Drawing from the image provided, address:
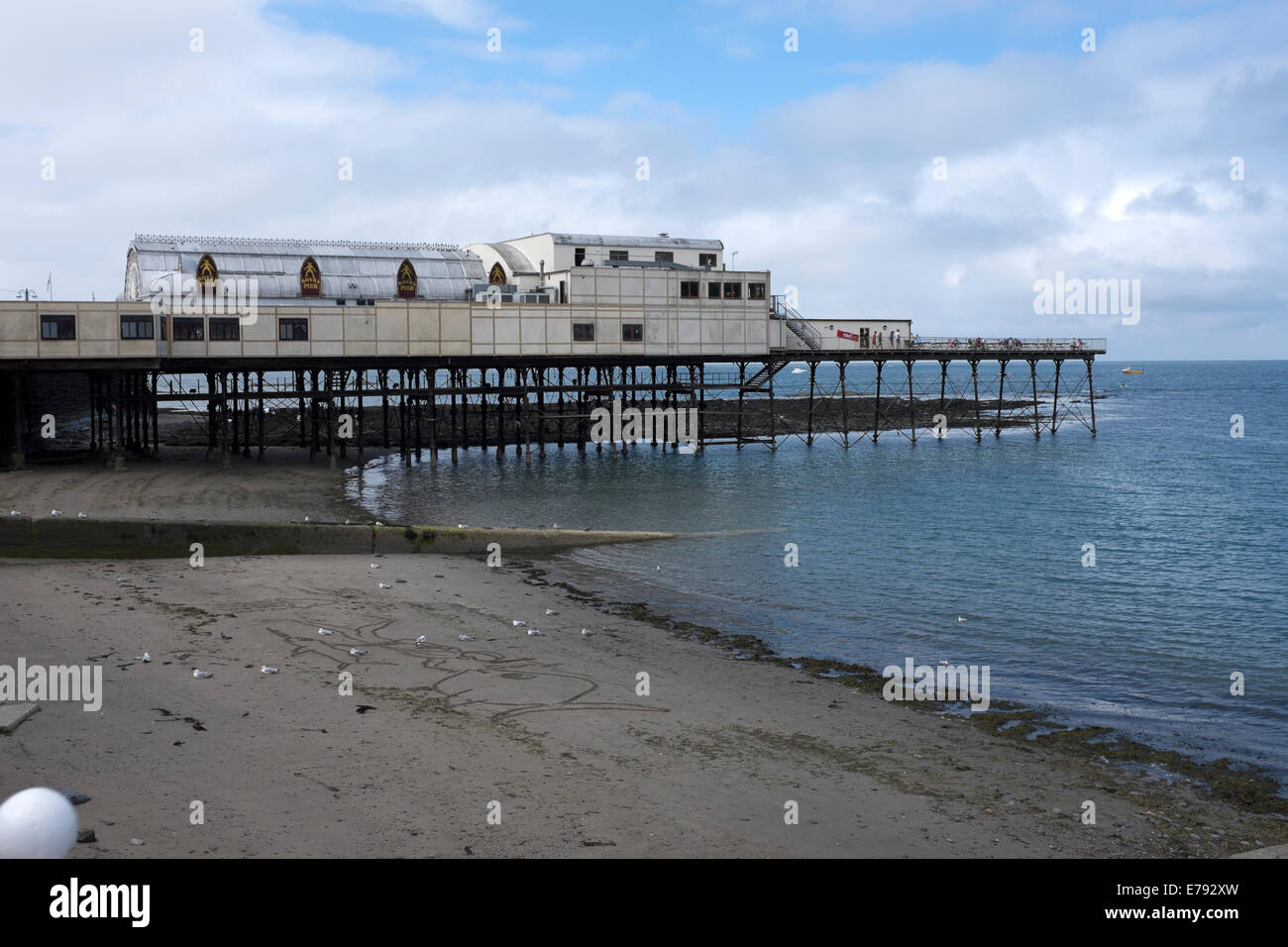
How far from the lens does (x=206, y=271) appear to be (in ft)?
172

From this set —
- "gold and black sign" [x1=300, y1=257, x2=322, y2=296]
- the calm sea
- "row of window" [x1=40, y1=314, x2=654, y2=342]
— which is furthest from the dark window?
the calm sea

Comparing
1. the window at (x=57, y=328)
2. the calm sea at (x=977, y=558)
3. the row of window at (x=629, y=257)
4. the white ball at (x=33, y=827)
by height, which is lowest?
the calm sea at (x=977, y=558)

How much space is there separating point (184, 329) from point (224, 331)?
1.69 meters

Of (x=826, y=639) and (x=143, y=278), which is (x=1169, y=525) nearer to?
(x=826, y=639)

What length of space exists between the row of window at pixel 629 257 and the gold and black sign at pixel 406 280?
882 centimetres

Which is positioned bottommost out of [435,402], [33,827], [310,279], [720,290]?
[33,827]

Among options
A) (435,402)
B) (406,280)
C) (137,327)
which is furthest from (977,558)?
(435,402)

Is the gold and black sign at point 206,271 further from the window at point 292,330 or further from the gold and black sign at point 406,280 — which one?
the gold and black sign at point 406,280

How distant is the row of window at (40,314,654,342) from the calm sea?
7.51 metres

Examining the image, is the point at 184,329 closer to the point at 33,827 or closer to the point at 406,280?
the point at 406,280

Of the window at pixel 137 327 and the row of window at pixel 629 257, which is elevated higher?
the row of window at pixel 629 257

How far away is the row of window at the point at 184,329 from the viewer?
44094mm

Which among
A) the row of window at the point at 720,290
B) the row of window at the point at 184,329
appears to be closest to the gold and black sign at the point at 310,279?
the row of window at the point at 184,329
